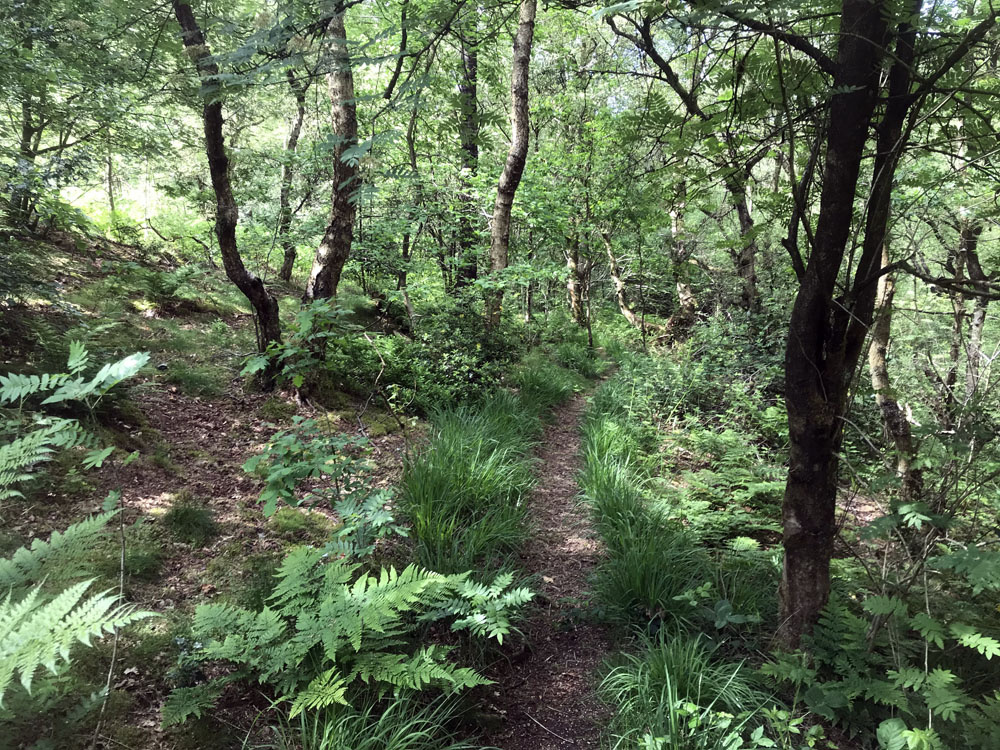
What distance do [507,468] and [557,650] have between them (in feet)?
5.78

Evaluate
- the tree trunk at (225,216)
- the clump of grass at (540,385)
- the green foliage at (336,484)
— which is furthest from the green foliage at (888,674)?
the tree trunk at (225,216)

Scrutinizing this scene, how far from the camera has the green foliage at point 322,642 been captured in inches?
81.0

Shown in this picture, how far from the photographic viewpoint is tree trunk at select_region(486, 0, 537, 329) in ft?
21.7

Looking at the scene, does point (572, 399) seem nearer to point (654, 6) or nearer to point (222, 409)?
point (222, 409)

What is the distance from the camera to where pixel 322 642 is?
225cm

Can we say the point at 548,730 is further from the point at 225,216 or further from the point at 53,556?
the point at 225,216

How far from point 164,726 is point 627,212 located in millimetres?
3767

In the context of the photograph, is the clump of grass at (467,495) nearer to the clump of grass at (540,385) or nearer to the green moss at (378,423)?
the green moss at (378,423)

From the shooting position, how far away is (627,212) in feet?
11.4

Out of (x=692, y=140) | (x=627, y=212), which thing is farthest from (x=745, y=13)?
(x=627, y=212)

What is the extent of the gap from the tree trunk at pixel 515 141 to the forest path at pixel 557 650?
10.3ft

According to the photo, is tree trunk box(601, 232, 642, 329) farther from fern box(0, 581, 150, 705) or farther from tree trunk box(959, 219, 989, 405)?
fern box(0, 581, 150, 705)

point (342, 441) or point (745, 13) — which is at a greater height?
point (745, 13)

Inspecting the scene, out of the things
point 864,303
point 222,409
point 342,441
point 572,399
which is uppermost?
point 864,303
